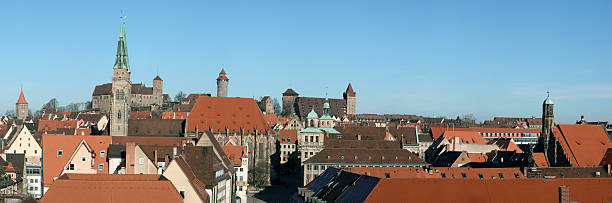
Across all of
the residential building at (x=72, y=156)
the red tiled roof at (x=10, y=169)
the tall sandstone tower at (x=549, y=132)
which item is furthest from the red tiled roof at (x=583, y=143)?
the red tiled roof at (x=10, y=169)

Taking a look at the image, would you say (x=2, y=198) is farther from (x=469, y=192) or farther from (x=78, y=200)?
(x=469, y=192)

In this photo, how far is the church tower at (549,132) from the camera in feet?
329

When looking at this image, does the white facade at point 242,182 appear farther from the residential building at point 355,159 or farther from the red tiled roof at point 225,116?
the red tiled roof at point 225,116

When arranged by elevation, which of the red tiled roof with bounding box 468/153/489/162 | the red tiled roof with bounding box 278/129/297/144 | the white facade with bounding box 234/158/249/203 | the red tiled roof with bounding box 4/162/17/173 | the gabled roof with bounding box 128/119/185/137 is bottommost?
the white facade with bounding box 234/158/249/203

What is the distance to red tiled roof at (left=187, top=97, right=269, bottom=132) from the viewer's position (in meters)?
128

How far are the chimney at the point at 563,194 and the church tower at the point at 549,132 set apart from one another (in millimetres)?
41689

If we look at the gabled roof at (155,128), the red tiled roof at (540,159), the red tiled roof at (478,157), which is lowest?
the red tiled roof at (478,157)

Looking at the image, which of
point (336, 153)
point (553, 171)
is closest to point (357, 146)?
point (336, 153)

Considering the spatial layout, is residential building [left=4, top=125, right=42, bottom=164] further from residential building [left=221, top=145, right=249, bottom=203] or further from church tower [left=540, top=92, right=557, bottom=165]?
church tower [left=540, top=92, right=557, bottom=165]

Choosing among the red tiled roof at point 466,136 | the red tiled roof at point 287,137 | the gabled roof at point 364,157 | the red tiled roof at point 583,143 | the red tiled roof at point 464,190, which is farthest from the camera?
the red tiled roof at point 466,136

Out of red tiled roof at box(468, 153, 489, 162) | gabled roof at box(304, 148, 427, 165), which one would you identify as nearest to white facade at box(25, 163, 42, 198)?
gabled roof at box(304, 148, 427, 165)

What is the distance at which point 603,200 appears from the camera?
207 ft

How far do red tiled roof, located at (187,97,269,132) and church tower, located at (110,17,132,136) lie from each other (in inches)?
430

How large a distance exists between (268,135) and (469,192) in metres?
72.6
